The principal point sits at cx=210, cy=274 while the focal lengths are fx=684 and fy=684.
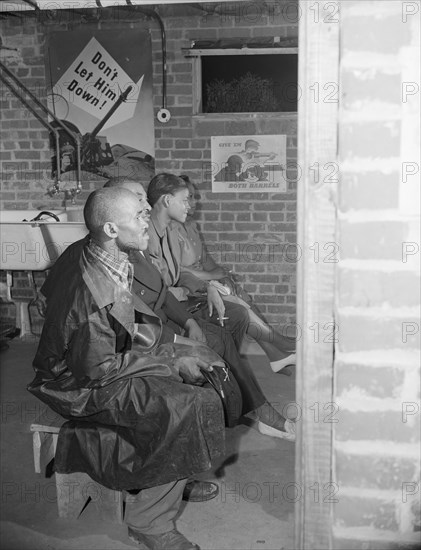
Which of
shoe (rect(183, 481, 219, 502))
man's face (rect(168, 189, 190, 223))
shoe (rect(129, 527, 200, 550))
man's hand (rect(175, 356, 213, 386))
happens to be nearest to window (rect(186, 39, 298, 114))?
man's face (rect(168, 189, 190, 223))

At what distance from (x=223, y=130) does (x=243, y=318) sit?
6.17ft

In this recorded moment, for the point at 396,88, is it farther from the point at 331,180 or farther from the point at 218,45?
the point at 218,45

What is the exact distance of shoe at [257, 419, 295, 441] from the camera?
12.0ft

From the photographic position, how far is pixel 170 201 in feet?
13.2

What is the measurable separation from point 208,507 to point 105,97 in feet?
11.7

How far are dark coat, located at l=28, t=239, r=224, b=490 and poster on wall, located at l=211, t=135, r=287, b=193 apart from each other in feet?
9.26

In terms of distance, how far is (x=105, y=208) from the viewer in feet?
9.60

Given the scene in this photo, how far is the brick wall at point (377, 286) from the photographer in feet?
4.37

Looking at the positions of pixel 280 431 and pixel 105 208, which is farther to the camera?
pixel 280 431

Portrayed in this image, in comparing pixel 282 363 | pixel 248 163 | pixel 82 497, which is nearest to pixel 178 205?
pixel 282 363

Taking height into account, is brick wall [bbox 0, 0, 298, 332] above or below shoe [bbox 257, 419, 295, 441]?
above

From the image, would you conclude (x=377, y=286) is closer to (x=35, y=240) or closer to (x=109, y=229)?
(x=109, y=229)

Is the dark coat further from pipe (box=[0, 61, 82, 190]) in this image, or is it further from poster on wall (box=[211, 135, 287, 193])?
pipe (box=[0, 61, 82, 190])

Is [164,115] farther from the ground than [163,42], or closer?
closer
